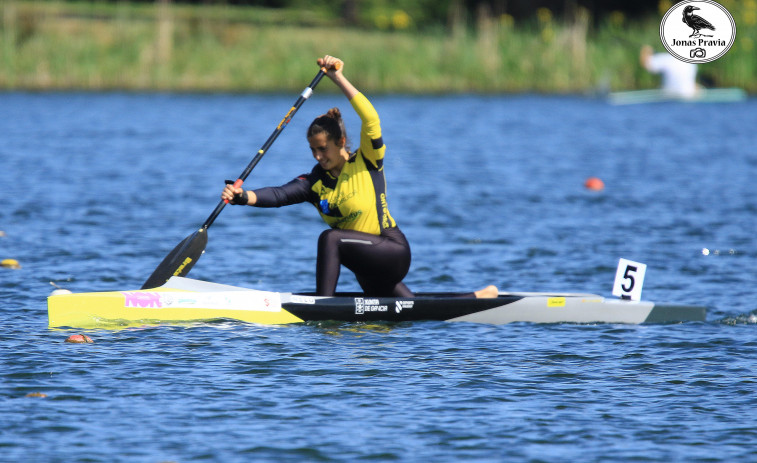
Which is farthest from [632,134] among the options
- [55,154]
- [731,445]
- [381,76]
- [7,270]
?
[731,445]

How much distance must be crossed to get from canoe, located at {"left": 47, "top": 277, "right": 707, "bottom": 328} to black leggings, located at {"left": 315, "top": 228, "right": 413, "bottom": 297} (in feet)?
0.58

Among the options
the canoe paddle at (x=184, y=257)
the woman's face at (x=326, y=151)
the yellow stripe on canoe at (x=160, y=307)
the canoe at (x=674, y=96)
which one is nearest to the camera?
the woman's face at (x=326, y=151)

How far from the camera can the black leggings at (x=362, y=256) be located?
28.0 ft

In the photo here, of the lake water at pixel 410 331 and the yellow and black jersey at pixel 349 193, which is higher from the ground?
the yellow and black jersey at pixel 349 193

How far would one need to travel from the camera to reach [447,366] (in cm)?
769

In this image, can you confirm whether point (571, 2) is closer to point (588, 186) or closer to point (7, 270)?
point (588, 186)

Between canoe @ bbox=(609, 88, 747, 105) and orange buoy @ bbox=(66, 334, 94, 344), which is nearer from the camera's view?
orange buoy @ bbox=(66, 334, 94, 344)

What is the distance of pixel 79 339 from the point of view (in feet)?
26.6

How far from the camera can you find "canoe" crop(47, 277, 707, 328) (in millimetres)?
8477

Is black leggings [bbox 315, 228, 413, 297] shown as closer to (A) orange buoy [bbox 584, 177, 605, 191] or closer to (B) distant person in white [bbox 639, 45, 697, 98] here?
(A) orange buoy [bbox 584, 177, 605, 191]

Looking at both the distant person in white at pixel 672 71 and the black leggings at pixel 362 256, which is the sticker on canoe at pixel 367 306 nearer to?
the black leggings at pixel 362 256

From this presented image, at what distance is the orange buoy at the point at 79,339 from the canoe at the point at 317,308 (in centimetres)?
31

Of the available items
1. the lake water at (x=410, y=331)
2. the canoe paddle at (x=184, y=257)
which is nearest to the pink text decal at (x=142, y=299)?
the lake water at (x=410, y=331)

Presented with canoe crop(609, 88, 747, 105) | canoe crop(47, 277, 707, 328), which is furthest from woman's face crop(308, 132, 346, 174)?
canoe crop(609, 88, 747, 105)
